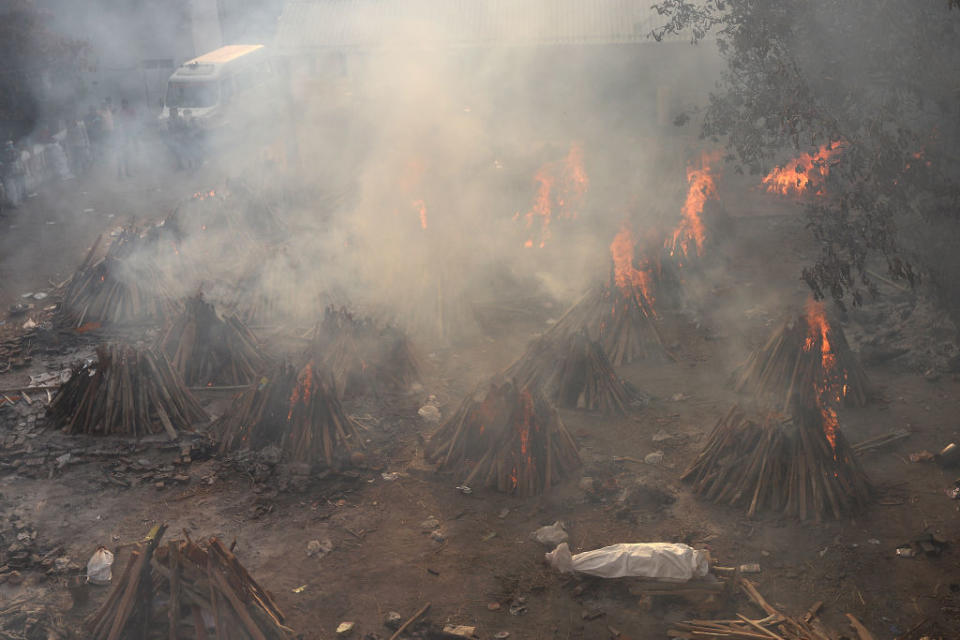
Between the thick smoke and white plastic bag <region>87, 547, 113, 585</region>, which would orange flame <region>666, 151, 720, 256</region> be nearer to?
the thick smoke

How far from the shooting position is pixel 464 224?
15000mm

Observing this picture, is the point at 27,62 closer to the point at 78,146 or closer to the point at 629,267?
the point at 78,146

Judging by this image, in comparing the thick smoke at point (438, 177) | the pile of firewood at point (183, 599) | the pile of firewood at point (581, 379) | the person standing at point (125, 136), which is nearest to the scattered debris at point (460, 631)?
the pile of firewood at point (183, 599)

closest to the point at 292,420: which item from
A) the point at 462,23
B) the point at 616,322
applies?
the point at 616,322

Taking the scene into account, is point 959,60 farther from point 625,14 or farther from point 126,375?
point 625,14

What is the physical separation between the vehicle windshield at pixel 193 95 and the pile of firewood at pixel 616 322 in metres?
15.7

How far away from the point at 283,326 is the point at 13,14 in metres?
14.6

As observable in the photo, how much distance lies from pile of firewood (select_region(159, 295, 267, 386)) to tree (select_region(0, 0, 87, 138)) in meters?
12.3

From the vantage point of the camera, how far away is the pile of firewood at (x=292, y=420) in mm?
8508

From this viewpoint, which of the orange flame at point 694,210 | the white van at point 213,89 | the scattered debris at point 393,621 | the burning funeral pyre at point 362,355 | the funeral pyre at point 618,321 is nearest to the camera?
the scattered debris at point 393,621

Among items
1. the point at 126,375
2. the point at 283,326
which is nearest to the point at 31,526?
the point at 126,375

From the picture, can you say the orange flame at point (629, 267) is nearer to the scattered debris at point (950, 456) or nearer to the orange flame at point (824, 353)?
the orange flame at point (824, 353)

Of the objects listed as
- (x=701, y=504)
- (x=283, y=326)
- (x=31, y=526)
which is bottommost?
(x=701, y=504)

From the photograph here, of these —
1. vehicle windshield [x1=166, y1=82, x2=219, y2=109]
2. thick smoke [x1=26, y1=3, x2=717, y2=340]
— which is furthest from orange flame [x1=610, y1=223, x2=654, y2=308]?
vehicle windshield [x1=166, y1=82, x2=219, y2=109]
